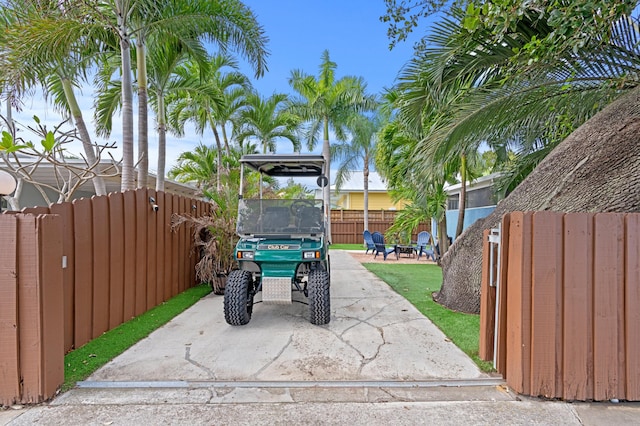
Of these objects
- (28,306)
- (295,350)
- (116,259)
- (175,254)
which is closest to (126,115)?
(175,254)

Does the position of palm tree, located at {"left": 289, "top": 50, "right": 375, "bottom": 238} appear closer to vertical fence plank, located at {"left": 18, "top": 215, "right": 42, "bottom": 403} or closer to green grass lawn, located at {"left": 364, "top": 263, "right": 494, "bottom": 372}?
green grass lawn, located at {"left": 364, "top": 263, "right": 494, "bottom": 372}

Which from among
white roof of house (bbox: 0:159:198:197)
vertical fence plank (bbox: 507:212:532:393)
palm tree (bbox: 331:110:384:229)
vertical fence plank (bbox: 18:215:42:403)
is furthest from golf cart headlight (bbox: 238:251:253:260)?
palm tree (bbox: 331:110:384:229)

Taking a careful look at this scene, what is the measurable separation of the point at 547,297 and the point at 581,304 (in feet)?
0.92

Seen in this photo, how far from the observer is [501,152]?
31.4 feet

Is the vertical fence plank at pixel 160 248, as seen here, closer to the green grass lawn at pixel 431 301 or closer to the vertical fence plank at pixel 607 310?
the green grass lawn at pixel 431 301

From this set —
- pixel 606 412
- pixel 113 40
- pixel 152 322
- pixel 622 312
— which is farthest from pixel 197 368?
pixel 113 40

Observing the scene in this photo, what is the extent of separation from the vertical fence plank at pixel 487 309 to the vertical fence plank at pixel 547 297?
0.63 m

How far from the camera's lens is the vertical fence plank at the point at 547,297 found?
290 centimetres

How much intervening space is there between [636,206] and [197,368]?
193 inches

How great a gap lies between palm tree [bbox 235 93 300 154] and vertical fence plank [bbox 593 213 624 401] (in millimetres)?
14139

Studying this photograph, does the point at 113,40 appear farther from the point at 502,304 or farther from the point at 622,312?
the point at 622,312

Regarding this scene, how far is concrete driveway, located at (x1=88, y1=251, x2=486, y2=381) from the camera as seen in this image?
11.5 ft

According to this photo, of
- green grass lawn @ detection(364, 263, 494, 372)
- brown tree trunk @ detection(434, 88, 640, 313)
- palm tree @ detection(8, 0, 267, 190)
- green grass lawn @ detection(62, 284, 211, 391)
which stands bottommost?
green grass lawn @ detection(364, 263, 494, 372)

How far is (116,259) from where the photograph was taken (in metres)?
4.78
